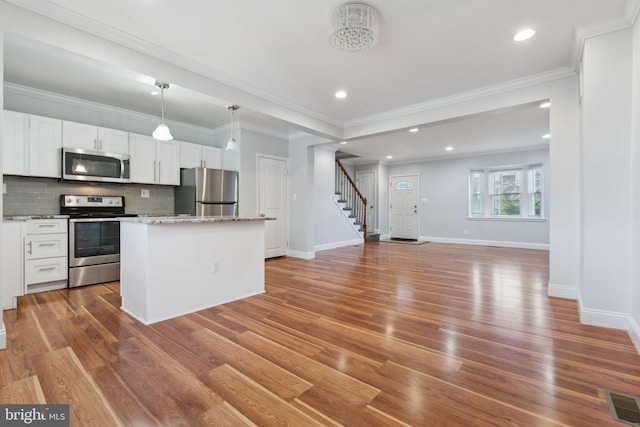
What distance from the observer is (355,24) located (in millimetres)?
2227

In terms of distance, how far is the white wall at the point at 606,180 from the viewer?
95.7 inches

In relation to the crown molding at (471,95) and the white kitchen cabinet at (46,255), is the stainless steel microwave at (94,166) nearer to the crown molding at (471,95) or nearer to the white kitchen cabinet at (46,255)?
the white kitchen cabinet at (46,255)

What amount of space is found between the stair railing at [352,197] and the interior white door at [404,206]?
3.96 ft

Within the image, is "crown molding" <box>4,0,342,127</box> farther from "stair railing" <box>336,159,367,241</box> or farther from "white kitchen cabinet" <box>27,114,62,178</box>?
"stair railing" <box>336,159,367,241</box>

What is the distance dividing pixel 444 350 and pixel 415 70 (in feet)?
9.49

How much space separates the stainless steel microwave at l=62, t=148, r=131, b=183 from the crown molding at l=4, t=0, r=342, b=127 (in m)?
2.04

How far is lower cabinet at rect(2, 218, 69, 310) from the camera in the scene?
2986 mm

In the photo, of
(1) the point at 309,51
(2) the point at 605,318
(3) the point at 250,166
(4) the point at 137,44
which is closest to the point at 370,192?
(3) the point at 250,166

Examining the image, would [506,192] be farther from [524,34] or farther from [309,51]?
[309,51]

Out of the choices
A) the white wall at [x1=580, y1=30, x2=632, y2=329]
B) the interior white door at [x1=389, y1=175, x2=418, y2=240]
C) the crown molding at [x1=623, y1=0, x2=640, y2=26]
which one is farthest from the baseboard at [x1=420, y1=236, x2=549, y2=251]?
the crown molding at [x1=623, y1=0, x2=640, y2=26]

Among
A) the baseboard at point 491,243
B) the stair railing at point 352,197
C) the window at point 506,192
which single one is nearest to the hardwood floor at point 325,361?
the baseboard at point 491,243

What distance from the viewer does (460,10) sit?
230cm

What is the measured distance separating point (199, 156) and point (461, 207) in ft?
23.2

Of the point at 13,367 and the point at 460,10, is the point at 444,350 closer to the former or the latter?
the point at 460,10
